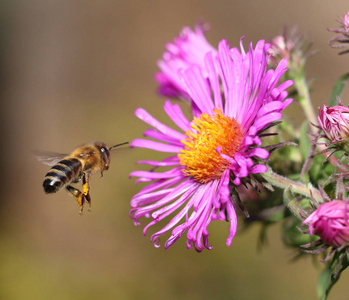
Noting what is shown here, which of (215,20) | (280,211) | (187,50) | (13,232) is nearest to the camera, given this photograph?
(280,211)

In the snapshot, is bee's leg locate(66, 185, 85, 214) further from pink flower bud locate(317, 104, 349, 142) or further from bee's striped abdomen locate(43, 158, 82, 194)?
pink flower bud locate(317, 104, 349, 142)

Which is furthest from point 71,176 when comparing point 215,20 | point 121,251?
point 215,20

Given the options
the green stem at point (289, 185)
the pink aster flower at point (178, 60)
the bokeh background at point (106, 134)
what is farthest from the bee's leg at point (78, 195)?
the bokeh background at point (106, 134)

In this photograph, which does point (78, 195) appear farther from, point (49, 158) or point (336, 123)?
point (336, 123)

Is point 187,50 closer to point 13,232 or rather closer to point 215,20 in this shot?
point 13,232

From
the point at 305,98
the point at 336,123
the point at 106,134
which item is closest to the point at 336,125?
the point at 336,123

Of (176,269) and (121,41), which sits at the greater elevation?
(121,41)

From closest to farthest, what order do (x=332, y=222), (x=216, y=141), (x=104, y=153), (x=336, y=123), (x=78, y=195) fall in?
(x=332, y=222) → (x=336, y=123) → (x=216, y=141) → (x=78, y=195) → (x=104, y=153)
